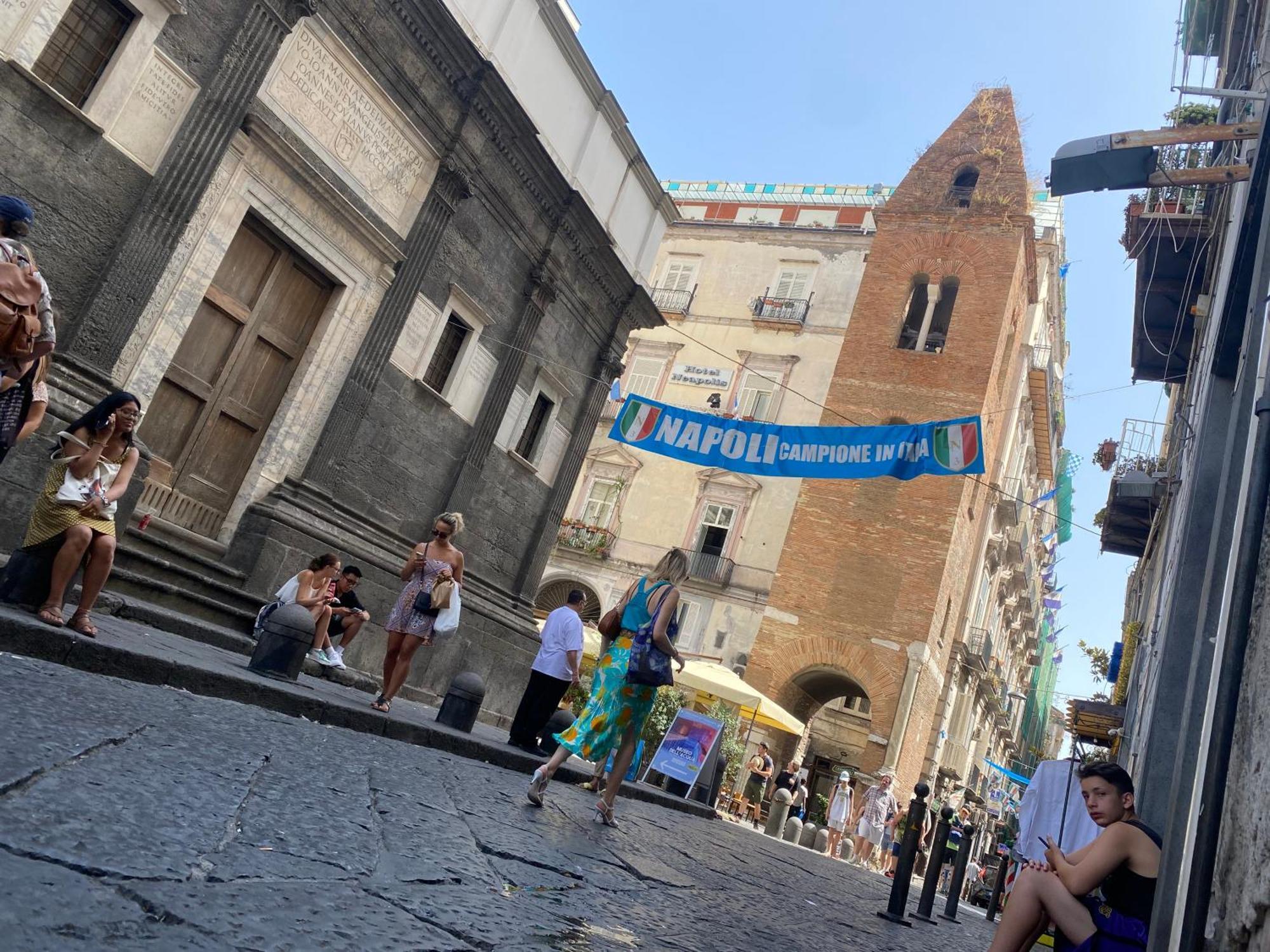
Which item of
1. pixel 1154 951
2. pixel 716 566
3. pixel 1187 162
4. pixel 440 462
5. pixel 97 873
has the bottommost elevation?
pixel 97 873

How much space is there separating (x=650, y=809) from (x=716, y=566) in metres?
20.7

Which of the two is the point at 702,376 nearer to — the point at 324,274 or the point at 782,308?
the point at 782,308

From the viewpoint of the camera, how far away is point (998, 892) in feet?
53.6

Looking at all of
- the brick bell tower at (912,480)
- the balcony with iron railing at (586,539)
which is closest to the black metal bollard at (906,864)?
the brick bell tower at (912,480)

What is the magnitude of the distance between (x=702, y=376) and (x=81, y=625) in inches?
1122

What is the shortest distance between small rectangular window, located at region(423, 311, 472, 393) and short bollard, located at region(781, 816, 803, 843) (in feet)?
32.8

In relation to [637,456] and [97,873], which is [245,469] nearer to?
[97,873]

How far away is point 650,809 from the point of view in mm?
9297

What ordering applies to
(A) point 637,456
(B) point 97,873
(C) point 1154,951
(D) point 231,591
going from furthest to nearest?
1. (A) point 637,456
2. (D) point 231,591
3. (C) point 1154,951
4. (B) point 97,873

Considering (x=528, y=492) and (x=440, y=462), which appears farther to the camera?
(x=528, y=492)

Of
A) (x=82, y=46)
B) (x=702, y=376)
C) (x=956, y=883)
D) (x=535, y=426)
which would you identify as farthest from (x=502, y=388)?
(x=702, y=376)

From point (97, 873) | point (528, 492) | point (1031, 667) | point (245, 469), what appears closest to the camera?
point (97, 873)

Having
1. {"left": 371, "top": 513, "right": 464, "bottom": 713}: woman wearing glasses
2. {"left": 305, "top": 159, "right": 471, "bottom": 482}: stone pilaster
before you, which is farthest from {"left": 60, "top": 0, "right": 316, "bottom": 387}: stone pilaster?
{"left": 371, "top": 513, "right": 464, "bottom": 713}: woman wearing glasses

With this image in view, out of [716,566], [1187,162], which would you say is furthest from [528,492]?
[716,566]
